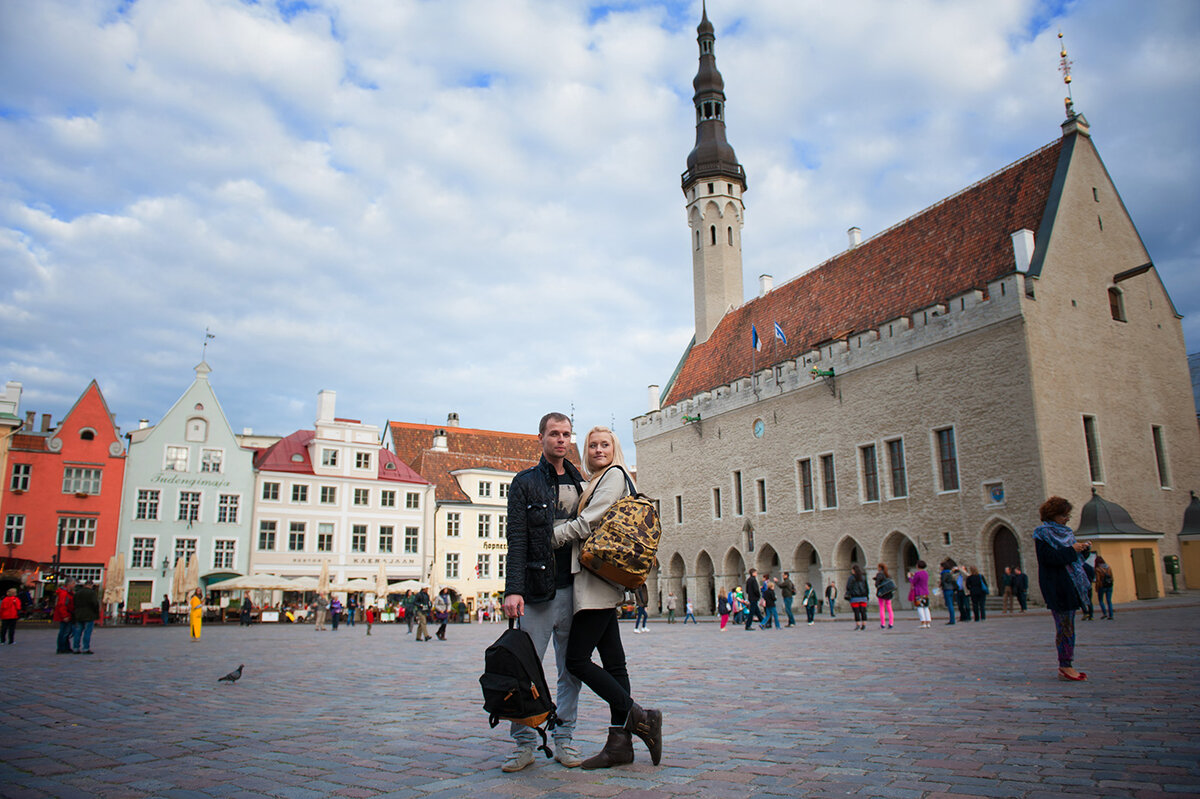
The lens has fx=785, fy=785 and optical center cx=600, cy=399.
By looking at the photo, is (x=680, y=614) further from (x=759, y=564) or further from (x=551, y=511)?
(x=551, y=511)

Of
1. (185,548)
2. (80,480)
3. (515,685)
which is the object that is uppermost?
(80,480)

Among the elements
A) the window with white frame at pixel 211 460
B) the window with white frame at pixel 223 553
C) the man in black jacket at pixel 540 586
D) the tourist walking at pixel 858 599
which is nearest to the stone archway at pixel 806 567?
the tourist walking at pixel 858 599

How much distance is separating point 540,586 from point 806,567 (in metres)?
30.6

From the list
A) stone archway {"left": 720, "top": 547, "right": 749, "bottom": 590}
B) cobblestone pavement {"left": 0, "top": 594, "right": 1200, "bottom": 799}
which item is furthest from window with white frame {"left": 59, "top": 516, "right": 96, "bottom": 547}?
cobblestone pavement {"left": 0, "top": 594, "right": 1200, "bottom": 799}

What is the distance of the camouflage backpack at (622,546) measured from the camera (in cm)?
415

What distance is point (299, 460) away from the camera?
42094 mm

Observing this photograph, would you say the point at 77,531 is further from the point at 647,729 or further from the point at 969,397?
the point at 647,729

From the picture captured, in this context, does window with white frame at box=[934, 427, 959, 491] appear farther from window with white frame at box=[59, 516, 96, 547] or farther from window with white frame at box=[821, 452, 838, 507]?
window with white frame at box=[59, 516, 96, 547]

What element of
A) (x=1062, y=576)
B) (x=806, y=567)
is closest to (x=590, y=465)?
(x=1062, y=576)

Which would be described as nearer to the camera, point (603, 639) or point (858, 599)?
point (603, 639)

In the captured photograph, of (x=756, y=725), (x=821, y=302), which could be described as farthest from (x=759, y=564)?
(x=756, y=725)

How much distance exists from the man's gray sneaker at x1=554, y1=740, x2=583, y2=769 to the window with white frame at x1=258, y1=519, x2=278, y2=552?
129 ft

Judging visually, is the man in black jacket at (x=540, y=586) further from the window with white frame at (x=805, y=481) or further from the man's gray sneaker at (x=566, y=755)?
the window with white frame at (x=805, y=481)

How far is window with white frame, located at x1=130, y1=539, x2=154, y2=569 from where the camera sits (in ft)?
119
